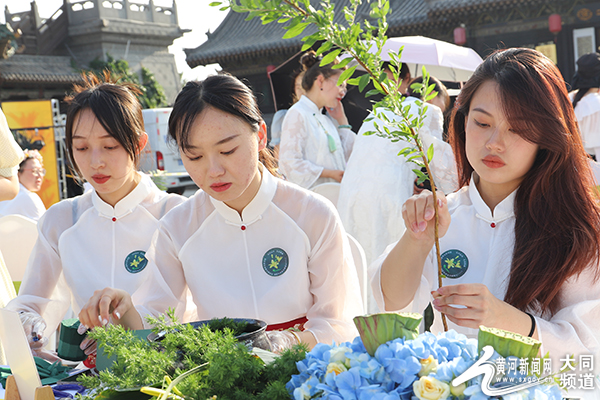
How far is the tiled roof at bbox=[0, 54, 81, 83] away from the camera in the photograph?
2028 centimetres

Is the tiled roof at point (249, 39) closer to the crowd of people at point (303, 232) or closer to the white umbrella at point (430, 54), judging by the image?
the white umbrella at point (430, 54)

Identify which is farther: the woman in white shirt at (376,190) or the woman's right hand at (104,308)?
the woman in white shirt at (376,190)

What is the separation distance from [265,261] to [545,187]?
0.83 m

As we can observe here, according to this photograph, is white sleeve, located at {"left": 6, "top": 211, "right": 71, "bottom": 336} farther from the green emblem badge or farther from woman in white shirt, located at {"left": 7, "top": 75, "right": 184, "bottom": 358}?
the green emblem badge

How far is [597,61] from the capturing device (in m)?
4.86

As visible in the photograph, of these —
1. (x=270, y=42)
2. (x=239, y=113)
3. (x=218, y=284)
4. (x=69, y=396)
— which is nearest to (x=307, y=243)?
(x=218, y=284)

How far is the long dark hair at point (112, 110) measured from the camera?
2062 mm

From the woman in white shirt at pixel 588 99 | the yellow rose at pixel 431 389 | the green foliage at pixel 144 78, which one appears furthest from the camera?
the green foliage at pixel 144 78

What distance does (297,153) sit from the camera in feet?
13.8

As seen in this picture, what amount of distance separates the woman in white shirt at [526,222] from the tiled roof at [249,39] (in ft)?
43.9

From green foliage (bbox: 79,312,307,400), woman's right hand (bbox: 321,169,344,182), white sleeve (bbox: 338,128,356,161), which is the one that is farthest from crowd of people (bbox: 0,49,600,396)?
white sleeve (bbox: 338,128,356,161)

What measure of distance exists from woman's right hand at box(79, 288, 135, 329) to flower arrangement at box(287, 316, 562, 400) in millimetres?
805

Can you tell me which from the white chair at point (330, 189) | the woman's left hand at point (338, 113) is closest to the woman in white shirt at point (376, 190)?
the white chair at point (330, 189)

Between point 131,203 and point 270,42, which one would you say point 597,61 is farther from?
point 270,42
